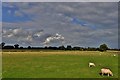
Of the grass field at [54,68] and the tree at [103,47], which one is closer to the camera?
the grass field at [54,68]

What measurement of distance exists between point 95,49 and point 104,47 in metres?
9.26

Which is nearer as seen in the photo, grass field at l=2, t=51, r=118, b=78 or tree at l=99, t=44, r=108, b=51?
grass field at l=2, t=51, r=118, b=78

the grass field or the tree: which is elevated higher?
the tree

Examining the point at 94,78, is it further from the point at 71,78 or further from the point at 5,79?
the point at 5,79

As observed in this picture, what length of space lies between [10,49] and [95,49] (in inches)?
2271

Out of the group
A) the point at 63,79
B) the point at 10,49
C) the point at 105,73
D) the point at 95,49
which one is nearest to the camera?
the point at 63,79

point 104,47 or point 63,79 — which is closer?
point 63,79

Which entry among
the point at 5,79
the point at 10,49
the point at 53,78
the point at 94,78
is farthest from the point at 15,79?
the point at 10,49

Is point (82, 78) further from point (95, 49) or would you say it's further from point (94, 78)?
point (95, 49)

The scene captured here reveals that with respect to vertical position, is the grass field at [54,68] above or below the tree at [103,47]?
below

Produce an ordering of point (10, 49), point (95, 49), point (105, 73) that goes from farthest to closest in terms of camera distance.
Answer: point (95, 49) → point (10, 49) → point (105, 73)

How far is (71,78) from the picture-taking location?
3002 cm

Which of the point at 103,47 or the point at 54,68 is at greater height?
the point at 103,47

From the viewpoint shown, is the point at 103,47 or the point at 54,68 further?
the point at 103,47
